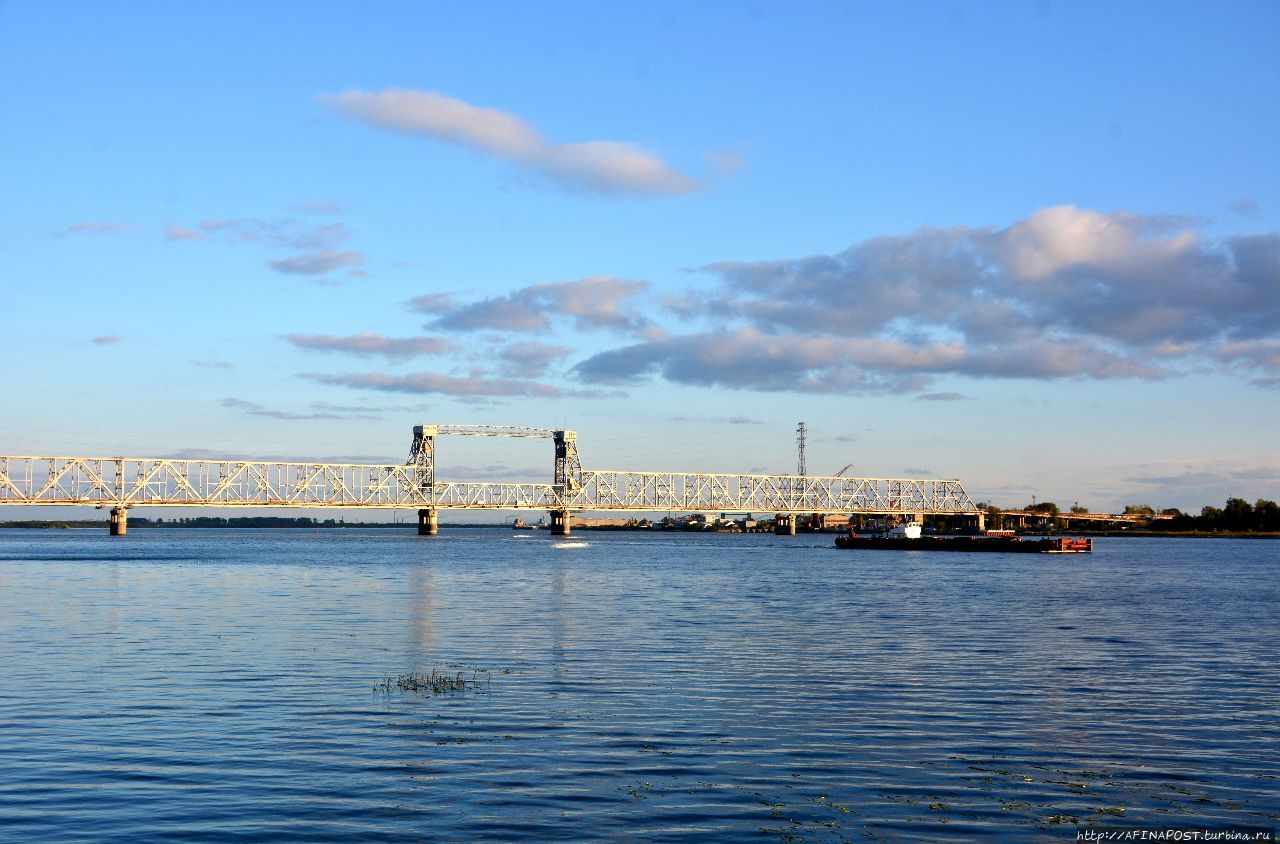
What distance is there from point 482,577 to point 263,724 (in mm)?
65152

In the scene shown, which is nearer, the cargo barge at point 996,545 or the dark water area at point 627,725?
the dark water area at point 627,725

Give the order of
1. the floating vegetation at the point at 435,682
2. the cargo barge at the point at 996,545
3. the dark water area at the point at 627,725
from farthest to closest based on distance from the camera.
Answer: the cargo barge at the point at 996,545 < the floating vegetation at the point at 435,682 < the dark water area at the point at 627,725

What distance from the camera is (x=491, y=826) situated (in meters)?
17.8

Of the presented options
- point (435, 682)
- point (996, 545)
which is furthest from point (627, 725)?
point (996, 545)

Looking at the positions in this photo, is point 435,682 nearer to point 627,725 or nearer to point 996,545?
point 627,725

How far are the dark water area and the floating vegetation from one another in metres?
0.34

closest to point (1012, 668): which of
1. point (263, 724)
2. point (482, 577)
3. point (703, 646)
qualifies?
point (703, 646)

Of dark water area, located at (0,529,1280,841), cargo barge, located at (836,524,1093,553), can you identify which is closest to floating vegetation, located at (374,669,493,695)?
dark water area, located at (0,529,1280,841)

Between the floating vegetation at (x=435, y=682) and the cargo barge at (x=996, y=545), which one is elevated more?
the floating vegetation at (x=435, y=682)

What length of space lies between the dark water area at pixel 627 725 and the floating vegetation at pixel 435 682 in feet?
1.10

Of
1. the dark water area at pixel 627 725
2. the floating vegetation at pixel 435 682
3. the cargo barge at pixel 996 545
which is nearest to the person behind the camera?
the dark water area at pixel 627 725

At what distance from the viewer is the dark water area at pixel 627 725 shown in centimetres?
1850

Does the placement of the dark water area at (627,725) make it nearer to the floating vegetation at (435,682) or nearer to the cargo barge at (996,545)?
the floating vegetation at (435,682)

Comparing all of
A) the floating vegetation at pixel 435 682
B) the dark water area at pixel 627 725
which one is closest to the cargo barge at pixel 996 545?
the dark water area at pixel 627 725
